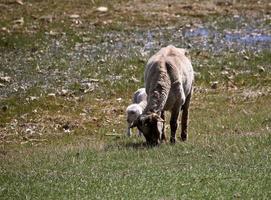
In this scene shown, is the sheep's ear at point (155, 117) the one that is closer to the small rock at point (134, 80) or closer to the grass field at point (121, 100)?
the grass field at point (121, 100)

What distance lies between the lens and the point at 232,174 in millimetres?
16516

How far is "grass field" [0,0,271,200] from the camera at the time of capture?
16.5 meters

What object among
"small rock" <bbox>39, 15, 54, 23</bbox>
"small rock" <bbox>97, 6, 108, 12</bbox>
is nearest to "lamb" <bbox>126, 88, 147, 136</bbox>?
"small rock" <bbox>39, 15, 54, 23</bbox>

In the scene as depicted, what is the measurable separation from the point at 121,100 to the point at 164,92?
27.3 feet

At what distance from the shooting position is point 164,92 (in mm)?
21031

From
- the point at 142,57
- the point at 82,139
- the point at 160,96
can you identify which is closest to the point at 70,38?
the point at 142,57

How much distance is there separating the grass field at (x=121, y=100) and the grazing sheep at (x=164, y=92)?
0.54 meters

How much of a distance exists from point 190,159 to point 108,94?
39.4ft

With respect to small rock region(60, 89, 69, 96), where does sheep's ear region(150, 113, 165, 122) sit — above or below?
above

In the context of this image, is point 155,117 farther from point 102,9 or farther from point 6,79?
point 102,9

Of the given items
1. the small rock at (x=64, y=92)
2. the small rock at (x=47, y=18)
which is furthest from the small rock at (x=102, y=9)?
the small rock at (x=64, y=92)

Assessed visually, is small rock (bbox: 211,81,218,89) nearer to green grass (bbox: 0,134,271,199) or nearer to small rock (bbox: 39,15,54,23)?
green grass (bbox: 0,134,271,199)

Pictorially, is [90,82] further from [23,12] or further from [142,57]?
[23,12]

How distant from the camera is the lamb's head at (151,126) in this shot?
20344 millimetres
